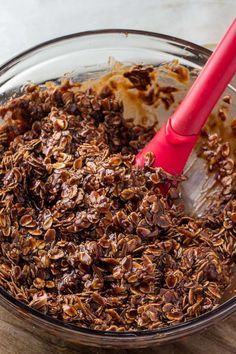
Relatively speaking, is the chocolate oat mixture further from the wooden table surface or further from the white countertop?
the white countertop

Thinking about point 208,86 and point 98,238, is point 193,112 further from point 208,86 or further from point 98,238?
point 98,238

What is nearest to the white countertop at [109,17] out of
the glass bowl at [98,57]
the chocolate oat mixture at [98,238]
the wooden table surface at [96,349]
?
the glass bowl at [98,57]

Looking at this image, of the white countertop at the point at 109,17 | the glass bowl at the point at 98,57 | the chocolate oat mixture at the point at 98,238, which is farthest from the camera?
the white countertop at the point at 109,17

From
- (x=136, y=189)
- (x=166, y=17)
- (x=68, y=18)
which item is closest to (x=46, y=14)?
(x=68, y=18)

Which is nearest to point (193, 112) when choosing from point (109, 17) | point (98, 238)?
point (98, 238)

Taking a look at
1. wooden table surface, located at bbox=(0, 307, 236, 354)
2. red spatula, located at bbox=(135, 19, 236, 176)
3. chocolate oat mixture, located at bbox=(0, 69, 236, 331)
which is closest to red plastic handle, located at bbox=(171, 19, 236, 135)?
red spatula, located at bbox=(135, 19, 236, 176)

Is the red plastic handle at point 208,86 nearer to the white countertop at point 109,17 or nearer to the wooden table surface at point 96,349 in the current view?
the wooden table surface at point 96,349
